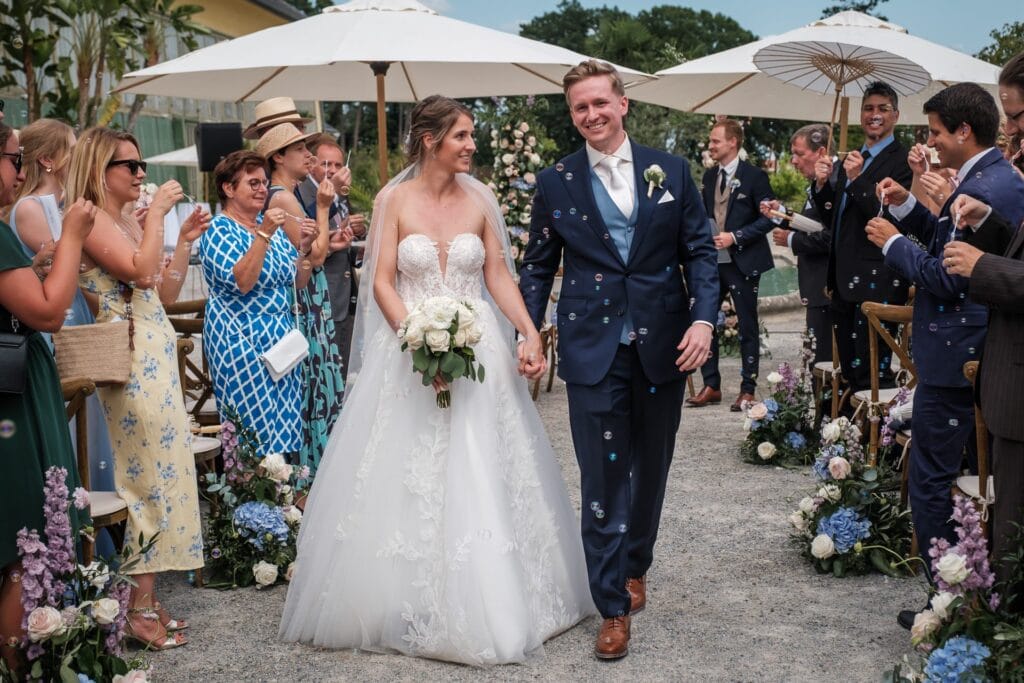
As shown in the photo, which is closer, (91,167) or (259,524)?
(91,167)

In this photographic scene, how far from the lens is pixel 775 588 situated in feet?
16.4

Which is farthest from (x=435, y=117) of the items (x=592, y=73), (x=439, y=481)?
(x=439, y=481)

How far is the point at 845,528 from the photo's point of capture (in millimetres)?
5082

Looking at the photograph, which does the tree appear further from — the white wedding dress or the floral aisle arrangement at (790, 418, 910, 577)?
the white wedding dress

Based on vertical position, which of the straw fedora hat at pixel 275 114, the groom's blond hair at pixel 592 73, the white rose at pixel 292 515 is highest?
the straw fedora hat at pixel 275 114

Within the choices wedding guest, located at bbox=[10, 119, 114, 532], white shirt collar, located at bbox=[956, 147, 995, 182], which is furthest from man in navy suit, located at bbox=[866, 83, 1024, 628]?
wedding guest, located at bbox=[10, 119, 114, 532]

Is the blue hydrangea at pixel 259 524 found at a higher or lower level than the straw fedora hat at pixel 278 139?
lower

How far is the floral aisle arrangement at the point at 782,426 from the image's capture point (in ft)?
23.6

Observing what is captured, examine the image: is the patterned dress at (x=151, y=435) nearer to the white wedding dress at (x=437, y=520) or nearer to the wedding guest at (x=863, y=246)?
the white wedding dress at (x=437, y=520)

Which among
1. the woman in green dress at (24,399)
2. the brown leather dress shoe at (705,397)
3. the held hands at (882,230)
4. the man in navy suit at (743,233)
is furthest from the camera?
the brown leather dress shoe at (705,397)

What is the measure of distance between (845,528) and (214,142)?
420 inches

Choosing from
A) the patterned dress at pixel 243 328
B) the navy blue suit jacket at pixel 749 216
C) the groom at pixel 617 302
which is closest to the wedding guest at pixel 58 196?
the patterned dress at pixel 243 328

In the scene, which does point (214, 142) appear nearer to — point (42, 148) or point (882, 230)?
point (42, 148)

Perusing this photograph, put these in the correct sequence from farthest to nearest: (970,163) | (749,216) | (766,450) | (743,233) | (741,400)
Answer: (741,400) → (749,216) → (743,233) → (766,450) → (970,163)
